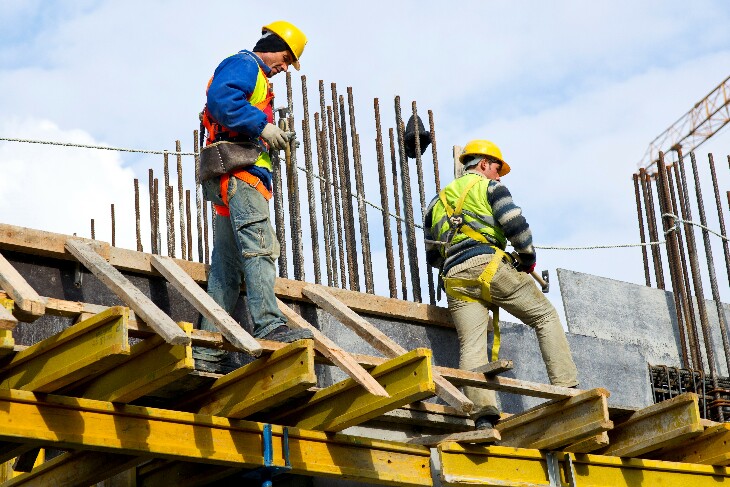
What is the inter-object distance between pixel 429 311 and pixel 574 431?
6.04 ft

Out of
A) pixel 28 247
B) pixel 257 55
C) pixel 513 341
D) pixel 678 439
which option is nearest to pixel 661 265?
pixel 513 341

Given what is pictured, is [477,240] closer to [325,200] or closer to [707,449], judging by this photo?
[707,449]

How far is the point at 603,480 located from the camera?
8.32m

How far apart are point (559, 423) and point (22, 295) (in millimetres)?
3526

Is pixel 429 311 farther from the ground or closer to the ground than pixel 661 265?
closer to the ground

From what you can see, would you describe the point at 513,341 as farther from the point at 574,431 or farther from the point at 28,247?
the point at 28,247

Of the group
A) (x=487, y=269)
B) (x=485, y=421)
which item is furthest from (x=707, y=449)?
(x=487, y=269)

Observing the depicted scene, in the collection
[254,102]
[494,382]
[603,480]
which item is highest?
[254,102]

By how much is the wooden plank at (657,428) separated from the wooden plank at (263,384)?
2.70m

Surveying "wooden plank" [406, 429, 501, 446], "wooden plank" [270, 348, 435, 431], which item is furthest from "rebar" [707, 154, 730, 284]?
"wooden plank" [270, 348, 435, 431]

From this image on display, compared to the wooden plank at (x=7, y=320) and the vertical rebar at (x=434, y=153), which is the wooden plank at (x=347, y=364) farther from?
the vertical rebar at (x=434, y=153)

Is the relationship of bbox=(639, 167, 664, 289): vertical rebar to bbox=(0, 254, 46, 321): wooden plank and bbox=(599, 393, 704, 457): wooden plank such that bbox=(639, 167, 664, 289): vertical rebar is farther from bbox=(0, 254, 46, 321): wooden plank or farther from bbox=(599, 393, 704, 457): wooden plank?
bbox=(0, 254, 46, 321): wooden plank

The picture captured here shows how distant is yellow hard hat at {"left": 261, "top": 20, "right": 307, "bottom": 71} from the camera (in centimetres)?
830

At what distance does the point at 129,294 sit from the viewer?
6664 millimetres
